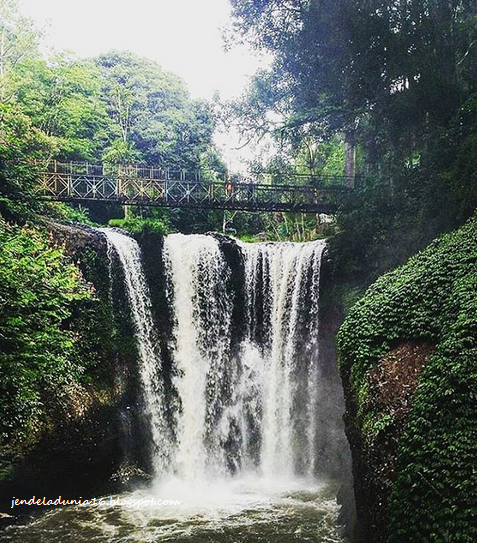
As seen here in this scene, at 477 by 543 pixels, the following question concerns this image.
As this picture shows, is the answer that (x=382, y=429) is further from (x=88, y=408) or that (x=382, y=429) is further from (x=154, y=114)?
(x=154, y=114)

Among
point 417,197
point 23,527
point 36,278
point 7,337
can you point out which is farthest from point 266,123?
point 23,527

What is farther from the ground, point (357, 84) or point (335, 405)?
point (357, 84)

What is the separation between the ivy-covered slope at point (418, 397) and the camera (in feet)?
17.6

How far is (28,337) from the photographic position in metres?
8.68

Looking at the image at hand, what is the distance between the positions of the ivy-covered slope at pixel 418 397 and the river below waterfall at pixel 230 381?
3.90 m

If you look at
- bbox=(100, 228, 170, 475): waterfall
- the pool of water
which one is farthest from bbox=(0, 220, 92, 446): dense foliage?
bbox=(100, 228, 170, 475): waterfall

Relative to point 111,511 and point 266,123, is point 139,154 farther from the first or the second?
point 111,511

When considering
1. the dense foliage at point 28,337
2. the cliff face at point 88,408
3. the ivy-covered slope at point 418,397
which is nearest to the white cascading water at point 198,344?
the cliff face at point 88,408

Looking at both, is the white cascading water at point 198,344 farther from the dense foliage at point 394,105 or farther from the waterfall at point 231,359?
the dense foliage at point 394,105

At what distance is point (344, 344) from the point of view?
28.9 feet

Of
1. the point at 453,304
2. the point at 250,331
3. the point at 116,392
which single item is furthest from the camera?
the point at 250,331

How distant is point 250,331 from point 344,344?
5807 mm

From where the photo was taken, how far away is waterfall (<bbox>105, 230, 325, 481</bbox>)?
1284cm

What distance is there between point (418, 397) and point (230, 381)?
25.6ft
